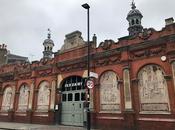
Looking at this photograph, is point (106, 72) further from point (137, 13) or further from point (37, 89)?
point (137, 13)

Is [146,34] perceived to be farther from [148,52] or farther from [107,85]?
[107,85]

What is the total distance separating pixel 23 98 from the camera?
19.8 metres

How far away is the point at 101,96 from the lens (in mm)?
14289

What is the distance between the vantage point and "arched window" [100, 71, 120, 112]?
44.2 ft

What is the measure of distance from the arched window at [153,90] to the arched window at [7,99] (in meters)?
15.0

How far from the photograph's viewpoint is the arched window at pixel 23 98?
19.3m

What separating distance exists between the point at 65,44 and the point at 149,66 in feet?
27.4

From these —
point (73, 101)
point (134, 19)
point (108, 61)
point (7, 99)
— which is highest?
point (134, 19)

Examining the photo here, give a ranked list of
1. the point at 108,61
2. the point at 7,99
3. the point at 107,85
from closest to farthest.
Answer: the point at 107,85
the point at 108,61
the point at 7,99

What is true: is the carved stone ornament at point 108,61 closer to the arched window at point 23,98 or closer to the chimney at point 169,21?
the chimney at point 169,21

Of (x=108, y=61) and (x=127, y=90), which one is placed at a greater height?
(x=108, y=61)

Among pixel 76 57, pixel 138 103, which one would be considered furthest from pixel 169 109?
pixel 76 57

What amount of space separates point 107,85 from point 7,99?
13.1 m

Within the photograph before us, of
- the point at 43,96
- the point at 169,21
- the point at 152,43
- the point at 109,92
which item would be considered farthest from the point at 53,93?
the point at 169,21
